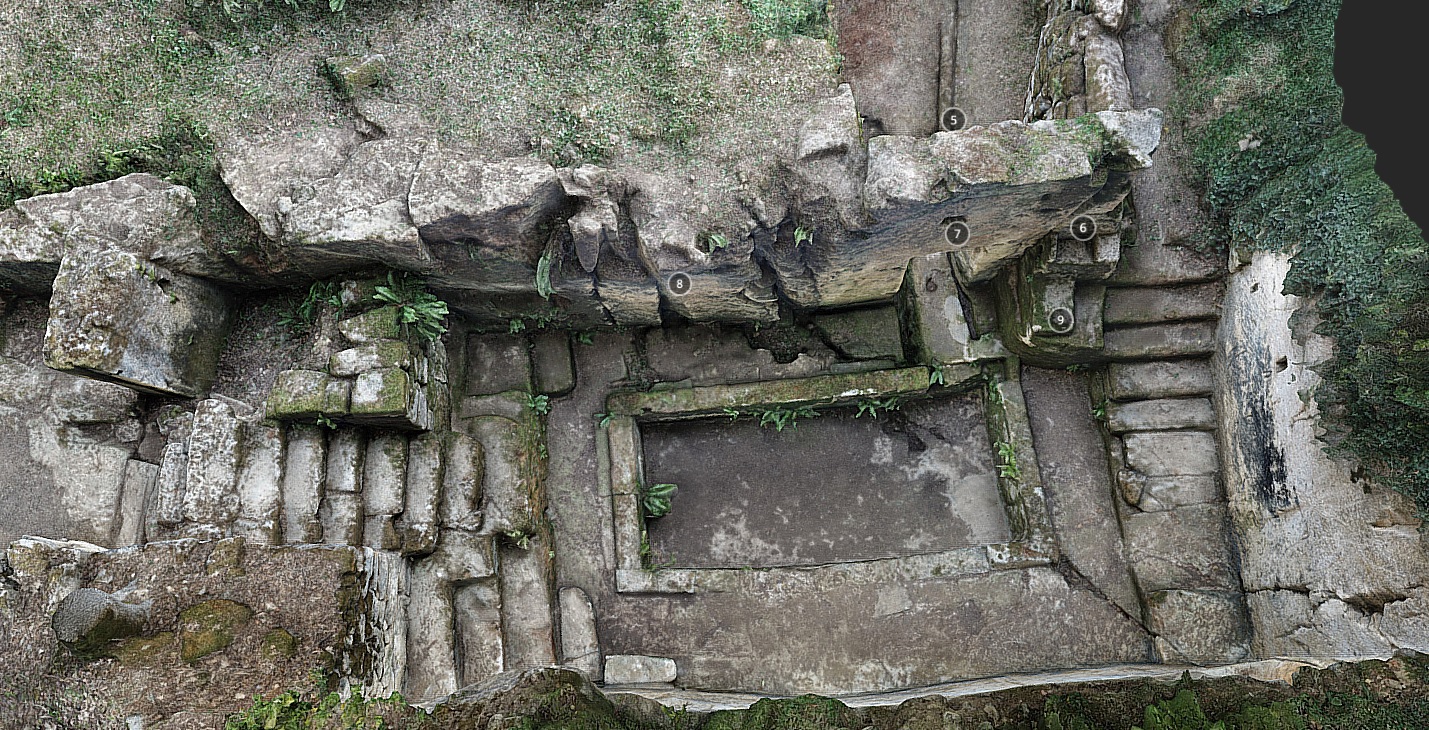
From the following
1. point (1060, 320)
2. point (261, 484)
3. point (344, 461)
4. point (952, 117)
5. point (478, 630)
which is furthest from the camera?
point (952, 117)

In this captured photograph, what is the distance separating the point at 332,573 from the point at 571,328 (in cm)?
233

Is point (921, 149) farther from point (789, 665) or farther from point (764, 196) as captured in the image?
point (789, 665)

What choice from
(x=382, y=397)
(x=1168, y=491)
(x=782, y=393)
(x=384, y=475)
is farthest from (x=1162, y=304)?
(x=384, y=475)

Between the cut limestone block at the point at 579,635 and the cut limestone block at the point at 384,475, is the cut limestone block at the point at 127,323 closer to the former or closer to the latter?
the cut limestone block at the point at 384,475

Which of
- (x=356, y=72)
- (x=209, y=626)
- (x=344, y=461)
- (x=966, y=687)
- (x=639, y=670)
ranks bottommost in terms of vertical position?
(x=966, y=687)

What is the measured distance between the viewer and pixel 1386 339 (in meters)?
3.87

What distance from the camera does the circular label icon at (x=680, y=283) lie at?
15.8 ft

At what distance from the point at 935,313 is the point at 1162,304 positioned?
4.86ft

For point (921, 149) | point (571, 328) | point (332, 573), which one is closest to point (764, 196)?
point (921, 149)

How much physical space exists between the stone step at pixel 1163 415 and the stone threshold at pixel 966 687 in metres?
1.57

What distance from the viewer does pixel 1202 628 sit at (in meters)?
5.21

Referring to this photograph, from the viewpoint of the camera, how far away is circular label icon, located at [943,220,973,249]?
459cm

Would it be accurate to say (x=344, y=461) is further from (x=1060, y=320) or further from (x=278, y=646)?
(x=1060, y=320)

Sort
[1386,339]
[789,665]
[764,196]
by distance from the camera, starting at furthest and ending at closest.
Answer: [789,665] → [764,196] → [1386,339]
